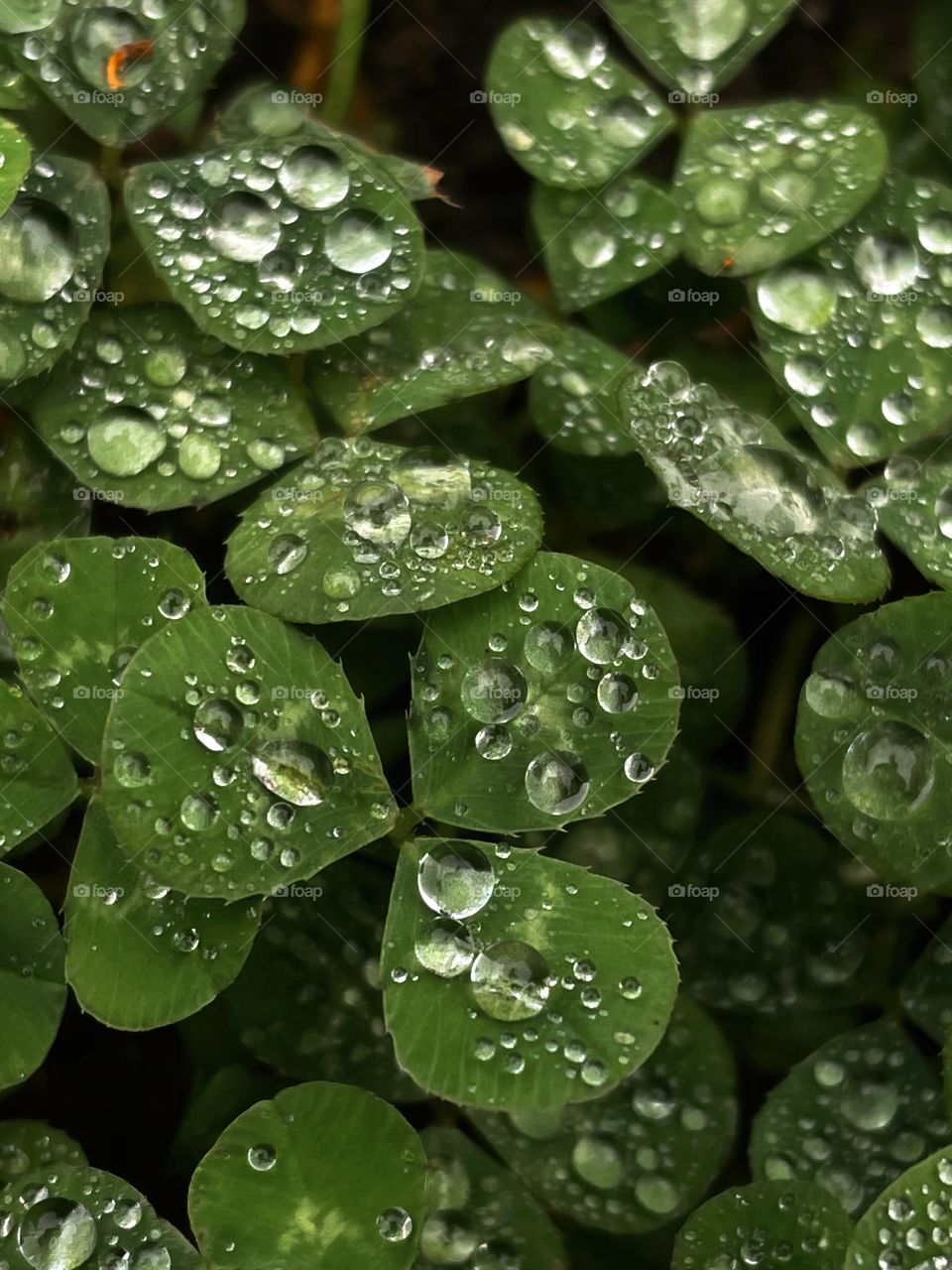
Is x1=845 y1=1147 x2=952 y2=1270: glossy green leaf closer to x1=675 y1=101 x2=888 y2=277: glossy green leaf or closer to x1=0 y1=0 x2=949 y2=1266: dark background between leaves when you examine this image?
x1=0 y1=0 x2=949 y2=1266: dark background between leaves

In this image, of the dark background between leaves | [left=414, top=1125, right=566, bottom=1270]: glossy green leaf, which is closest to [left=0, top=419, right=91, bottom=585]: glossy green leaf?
the dark background between leaves

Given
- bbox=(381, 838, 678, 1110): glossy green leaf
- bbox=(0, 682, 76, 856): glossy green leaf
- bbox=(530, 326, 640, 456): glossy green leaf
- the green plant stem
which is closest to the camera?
bbox=(381, 838, 678, 1110): glossy green leaf

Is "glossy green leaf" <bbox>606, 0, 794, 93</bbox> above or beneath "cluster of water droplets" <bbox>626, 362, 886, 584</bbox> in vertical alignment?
above

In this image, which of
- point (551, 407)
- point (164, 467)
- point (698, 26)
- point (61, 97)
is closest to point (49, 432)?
point (164, 467)

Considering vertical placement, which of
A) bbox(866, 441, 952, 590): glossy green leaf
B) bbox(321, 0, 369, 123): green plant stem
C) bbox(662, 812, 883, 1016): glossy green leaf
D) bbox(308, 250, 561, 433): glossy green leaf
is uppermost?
bbox(321, 0, 369, 123): green plant stem

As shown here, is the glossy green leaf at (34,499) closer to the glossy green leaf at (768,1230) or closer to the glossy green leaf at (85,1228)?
the glossy green leaf at (85,1228)

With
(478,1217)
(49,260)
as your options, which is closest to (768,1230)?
(478,1217)

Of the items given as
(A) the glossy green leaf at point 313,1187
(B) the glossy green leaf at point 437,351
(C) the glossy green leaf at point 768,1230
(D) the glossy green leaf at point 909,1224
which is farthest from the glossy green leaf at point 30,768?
(D) the glossy green leaf at point 909,1224
